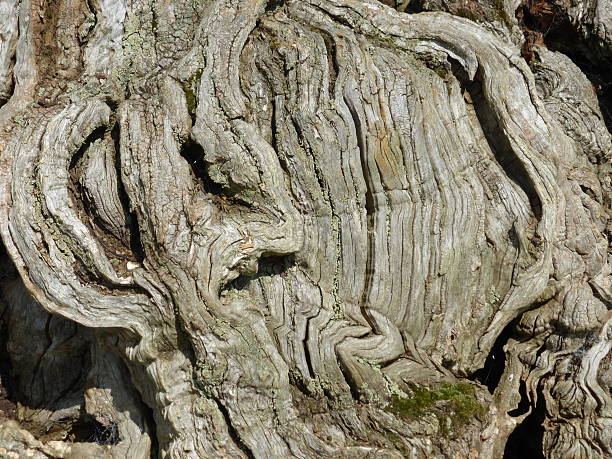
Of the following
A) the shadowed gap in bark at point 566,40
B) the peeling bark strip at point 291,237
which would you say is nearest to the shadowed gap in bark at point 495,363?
the peeling bark strip at point 291,237

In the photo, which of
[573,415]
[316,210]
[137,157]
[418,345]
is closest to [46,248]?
[137,157]

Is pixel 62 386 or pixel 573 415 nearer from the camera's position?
pixel 573 415

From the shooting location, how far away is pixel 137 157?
5.61 metres

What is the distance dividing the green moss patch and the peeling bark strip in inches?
0.8

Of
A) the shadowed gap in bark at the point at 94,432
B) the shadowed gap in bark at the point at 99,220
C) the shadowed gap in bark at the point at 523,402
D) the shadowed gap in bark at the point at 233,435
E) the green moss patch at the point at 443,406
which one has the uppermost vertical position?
the shadowed gap in bark at the point at 523,402

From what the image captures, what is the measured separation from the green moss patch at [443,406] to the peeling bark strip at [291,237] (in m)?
0.02

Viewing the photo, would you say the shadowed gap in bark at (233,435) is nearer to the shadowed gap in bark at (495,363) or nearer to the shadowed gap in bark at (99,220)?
the shadowed gap in bark at (99,220)

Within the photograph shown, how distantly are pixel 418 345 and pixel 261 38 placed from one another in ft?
11.4

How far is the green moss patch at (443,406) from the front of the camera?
18.1 feet

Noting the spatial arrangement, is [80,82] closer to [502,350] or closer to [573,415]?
[502,350]

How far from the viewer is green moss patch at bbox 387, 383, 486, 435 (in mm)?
5516

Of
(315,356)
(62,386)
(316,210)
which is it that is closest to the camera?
(315,356)

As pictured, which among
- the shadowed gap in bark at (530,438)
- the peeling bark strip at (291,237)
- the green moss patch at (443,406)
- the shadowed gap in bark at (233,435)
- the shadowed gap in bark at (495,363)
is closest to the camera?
the shadowed gap in bark at (233,435)

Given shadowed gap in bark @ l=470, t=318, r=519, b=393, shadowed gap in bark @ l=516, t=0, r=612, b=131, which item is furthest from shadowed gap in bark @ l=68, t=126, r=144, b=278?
shadowed gap in bark @ l=516, t=0, r=612, b=131
